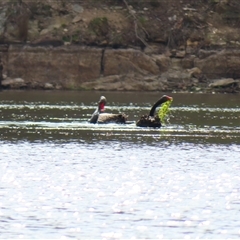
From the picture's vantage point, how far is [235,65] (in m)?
67.4

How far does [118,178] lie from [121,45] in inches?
1728

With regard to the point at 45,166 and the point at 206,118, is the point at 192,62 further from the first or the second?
the point at 45,166

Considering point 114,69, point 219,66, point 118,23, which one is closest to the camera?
point 114,69

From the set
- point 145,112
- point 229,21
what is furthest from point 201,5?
point 145,112

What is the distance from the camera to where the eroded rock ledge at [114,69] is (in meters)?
65.5

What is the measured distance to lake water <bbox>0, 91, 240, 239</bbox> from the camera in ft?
62.1

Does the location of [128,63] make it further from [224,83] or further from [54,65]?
[224,83]

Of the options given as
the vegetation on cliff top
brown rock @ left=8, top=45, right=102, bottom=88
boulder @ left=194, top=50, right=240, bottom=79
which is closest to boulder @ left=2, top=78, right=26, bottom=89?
brown rock @ left=8, top=45, right=102, bottom=88

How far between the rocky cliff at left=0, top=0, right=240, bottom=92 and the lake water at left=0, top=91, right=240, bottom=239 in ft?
70.9

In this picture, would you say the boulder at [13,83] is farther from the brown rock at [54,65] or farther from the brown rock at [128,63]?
the brown rock at [128,63]

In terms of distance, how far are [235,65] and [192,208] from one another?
47.2 m

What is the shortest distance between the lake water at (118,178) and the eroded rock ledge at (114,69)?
69.7ft

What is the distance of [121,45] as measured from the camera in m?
68.2

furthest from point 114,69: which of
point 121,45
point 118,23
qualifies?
point 118,23
